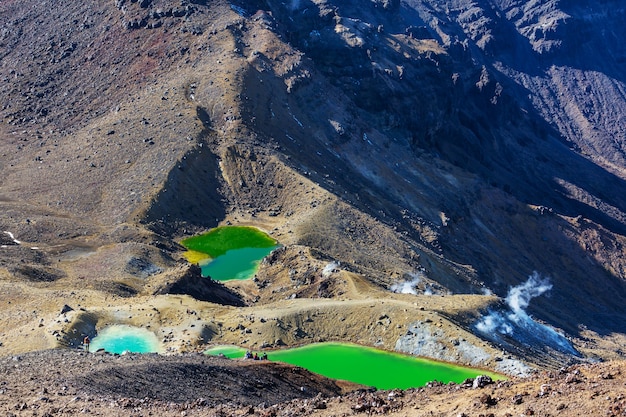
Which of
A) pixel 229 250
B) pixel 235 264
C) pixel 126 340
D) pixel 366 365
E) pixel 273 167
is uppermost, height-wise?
pixel 273 167

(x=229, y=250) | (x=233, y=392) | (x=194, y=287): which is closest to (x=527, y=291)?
(x=229, y=250)

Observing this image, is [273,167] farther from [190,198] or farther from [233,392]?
[233,392]

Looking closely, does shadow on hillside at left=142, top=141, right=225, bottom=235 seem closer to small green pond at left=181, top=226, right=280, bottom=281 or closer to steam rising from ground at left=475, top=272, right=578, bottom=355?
small green pond at left=181, top=226, right=280, bottom=281

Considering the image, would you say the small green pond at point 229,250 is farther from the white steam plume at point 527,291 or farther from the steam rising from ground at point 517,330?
the white steam plume at point 527,291

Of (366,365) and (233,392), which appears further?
(366,365)

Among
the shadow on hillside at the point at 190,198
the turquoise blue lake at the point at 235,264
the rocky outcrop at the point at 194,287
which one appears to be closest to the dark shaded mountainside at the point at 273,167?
the shadow on hillside at the point at 190,198

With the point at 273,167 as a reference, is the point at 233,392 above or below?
below

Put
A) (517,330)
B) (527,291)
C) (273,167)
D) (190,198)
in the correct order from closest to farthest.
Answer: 1. (517,330)
2. (190,198)
3. (273,167)
4. (527,291)

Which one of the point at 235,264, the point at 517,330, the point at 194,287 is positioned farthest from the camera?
the point at 235,264
